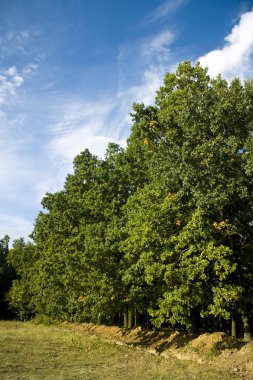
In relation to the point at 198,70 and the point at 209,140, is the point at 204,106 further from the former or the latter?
the point at 198,70

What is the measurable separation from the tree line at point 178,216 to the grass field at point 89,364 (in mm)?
2876

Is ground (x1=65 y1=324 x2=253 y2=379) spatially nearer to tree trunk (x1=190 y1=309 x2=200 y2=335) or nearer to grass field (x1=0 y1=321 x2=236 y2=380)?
tree trunk (x1=190 y1=309 x2=200 y2=335)

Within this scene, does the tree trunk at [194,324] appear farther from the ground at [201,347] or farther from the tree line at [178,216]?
the ground at [201,347]

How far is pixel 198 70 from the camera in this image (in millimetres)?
27547

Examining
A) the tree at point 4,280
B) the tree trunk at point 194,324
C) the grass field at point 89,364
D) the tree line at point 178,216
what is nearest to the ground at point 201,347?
the tree trunk at point 194,324

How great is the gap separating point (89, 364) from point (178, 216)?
10891mm

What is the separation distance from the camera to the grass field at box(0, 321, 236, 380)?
17516 mm

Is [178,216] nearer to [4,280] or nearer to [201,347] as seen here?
[201,347]

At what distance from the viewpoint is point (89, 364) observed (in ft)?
69.2

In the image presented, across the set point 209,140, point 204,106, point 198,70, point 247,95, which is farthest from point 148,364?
point 198,70

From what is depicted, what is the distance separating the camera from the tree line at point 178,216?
22078mm

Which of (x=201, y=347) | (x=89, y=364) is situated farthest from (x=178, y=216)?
(x=89, y=364)

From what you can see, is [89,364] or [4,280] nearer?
[89,364]

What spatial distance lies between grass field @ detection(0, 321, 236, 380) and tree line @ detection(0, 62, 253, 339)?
2.88m
